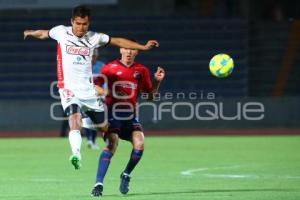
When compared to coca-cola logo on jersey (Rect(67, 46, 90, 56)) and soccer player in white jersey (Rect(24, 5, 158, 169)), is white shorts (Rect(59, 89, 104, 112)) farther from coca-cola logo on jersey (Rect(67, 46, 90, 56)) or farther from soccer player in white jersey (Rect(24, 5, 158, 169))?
coca-cola logo on jersey (Rect(67, 46, 90, 56))

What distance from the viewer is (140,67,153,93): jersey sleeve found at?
1250 centimetres

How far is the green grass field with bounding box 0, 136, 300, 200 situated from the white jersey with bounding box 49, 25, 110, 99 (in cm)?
131

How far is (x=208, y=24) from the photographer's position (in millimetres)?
30047

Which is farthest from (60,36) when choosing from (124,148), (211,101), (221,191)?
(211,101)

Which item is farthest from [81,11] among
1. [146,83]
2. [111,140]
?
[111,140]

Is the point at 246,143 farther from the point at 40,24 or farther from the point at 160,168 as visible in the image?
the point at 40,24

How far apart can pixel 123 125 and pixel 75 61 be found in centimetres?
113

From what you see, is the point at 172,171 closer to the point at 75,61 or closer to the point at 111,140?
the point at 111,140

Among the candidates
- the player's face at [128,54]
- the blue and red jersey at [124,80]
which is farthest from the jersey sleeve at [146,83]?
the player's face at [128,54]

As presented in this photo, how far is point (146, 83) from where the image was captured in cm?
1253

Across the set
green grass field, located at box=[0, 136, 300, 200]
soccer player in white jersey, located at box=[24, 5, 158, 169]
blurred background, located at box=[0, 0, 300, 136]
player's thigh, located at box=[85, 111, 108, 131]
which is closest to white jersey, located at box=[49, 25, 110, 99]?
soccer player in white jersey, located at box=[24, 5, 158, 169]

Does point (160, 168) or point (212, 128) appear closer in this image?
point (160, 168)

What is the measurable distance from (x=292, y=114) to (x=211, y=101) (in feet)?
8.18

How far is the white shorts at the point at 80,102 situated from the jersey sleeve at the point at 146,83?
2.95 feet
